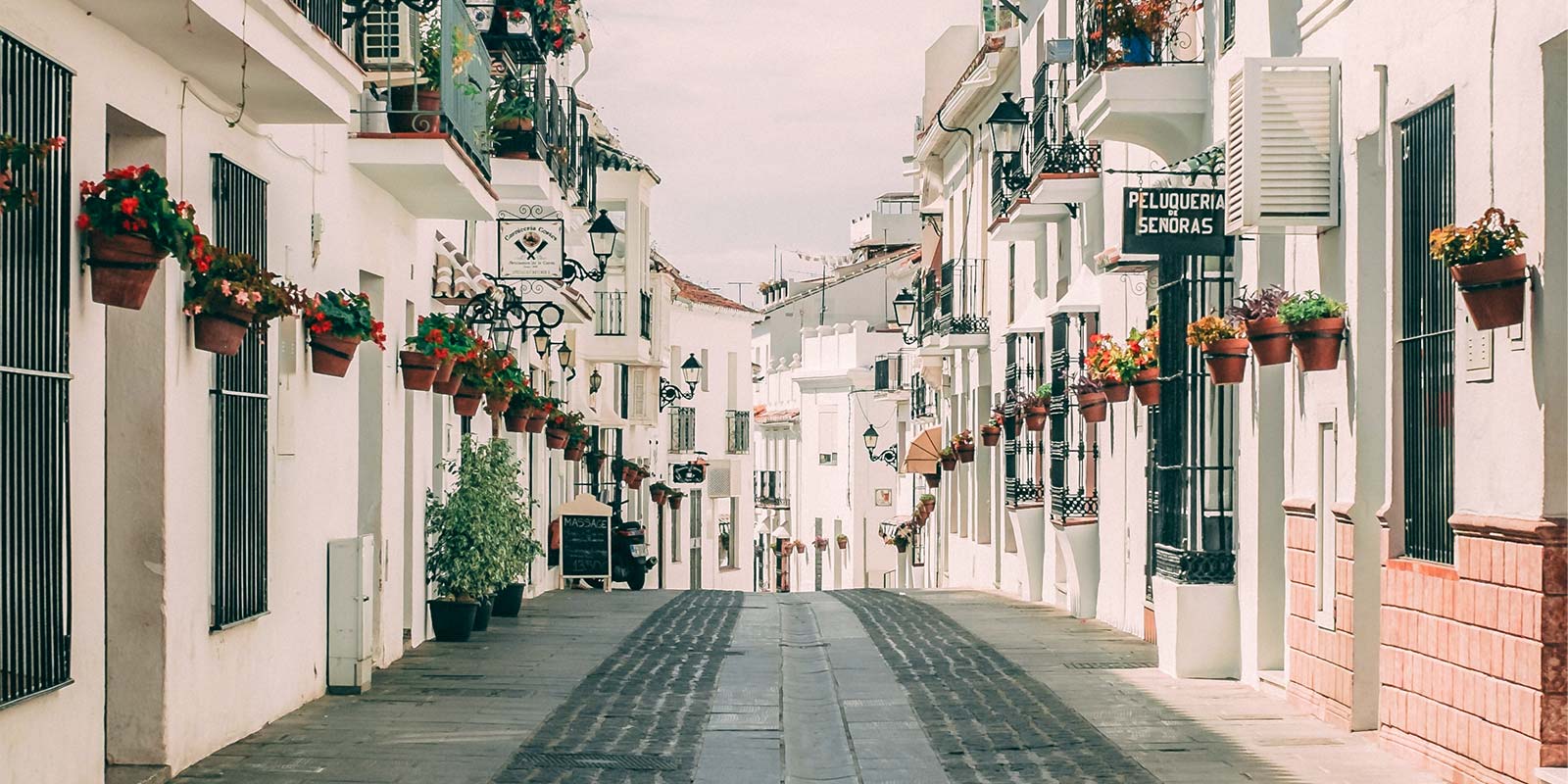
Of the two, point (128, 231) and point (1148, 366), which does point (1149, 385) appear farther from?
point (128, 231)

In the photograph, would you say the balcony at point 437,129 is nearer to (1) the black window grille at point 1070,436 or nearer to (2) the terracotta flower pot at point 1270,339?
(2) the terracotta flower pot at point 1270,339

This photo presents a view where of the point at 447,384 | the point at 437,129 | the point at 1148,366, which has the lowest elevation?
the point at 447,384

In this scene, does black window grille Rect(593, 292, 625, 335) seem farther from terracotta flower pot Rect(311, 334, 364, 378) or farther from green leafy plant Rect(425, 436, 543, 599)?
terracotta flower pot Rect(311, 334, 364, 378)

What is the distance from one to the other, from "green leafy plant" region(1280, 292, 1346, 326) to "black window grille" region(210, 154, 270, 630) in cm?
653

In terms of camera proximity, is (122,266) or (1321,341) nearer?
(122,266)

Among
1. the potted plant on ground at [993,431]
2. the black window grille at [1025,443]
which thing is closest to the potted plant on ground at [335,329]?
the black window grille at [1025,443]

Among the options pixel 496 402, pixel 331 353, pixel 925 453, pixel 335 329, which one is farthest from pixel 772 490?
pixel 335 329

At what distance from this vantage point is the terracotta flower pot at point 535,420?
23.2m

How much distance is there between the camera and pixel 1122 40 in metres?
17.3

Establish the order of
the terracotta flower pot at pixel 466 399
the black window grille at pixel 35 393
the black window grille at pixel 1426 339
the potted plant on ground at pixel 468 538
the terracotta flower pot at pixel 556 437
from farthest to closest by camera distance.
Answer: the terracotta flower pot at pixel 556 437 → the terracotta flower pot at pixel 466 399 → the potted plant on ground at pixel 468 538 → the black window grille at pixel 1426 339 → the black window grille at pixel 35 393

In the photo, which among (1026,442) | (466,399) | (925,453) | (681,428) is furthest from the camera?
(681,428)

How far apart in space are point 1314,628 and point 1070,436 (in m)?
11.6

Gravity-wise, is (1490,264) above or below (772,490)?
above

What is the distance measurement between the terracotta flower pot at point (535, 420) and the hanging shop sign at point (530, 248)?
5.83 ft
